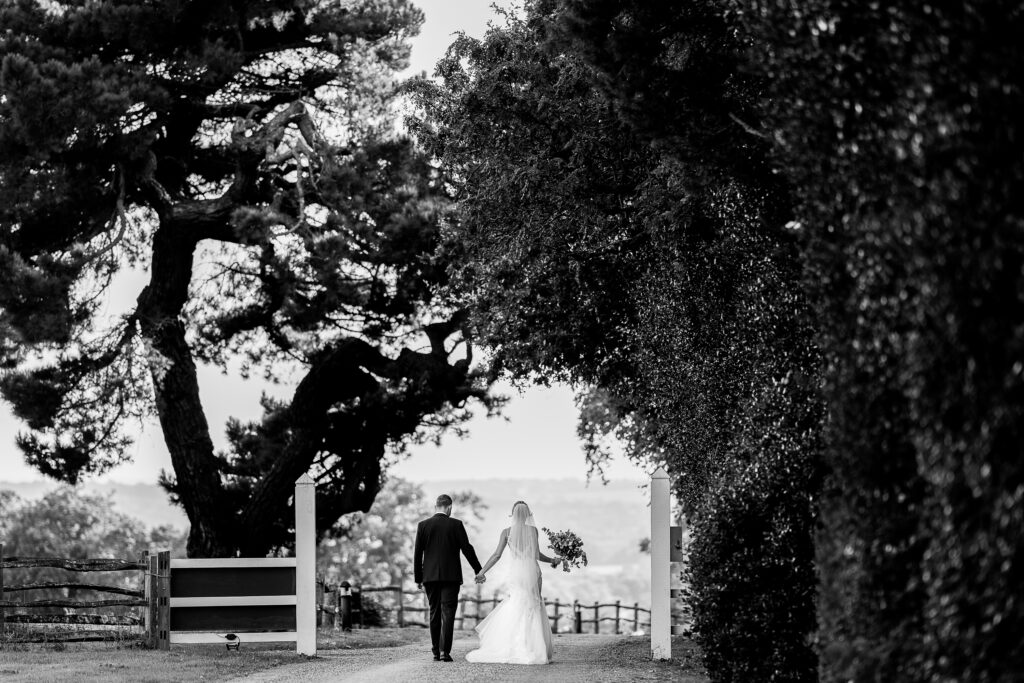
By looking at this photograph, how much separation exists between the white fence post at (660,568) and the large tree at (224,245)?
23.8ft

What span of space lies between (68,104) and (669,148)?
10887 millimetres

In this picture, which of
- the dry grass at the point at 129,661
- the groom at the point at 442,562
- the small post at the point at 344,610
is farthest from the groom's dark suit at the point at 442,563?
the small post at the point at 344,610

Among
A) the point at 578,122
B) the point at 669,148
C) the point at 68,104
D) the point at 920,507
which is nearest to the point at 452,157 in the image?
the point at 578,122

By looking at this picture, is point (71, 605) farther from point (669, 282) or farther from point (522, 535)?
point (669, 282)

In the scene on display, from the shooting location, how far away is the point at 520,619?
14711 mm

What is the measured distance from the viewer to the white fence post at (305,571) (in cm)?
1510

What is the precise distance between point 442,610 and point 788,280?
5.61 meters

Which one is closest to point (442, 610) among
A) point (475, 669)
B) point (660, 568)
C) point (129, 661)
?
point (475, 669)

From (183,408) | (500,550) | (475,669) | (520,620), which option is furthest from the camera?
(183,408)

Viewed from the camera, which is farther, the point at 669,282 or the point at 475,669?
the point at 669,282

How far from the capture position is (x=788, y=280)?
12.0 m

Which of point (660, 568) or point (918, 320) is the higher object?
point (918, 320)

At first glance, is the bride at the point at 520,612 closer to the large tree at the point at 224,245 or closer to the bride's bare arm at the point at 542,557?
the bride's bare arm at the point at 542,557

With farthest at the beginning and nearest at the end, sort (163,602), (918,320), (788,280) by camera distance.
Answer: (163,602) < (788,280) < (918,320)
